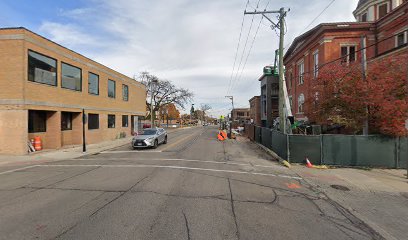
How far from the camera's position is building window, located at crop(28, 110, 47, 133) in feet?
59.5

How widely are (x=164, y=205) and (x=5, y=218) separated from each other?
133 inches

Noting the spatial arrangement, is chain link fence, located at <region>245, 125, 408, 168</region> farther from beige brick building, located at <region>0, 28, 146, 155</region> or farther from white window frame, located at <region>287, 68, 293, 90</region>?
white window frame, located at <region>287, 68, 293, 90</region>

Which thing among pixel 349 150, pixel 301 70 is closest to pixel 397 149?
pixel 349 150

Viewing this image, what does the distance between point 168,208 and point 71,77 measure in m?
19.5

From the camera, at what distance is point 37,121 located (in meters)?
18.9

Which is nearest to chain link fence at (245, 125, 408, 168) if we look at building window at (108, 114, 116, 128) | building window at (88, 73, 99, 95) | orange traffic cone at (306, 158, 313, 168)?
orange traffic cone at (306, 158, 313, 168)

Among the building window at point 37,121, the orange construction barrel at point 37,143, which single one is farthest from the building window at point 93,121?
the orange construction barrel at point 37,143

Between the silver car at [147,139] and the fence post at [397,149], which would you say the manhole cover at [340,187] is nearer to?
the fence post at [397,149]

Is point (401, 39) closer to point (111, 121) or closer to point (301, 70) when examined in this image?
point (301, 70)

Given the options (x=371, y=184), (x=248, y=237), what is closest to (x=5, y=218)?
(x=248, y=237)

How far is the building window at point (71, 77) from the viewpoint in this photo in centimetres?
2083

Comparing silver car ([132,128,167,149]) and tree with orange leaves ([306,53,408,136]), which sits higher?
tree with orange leaves ([306,53,408,136])

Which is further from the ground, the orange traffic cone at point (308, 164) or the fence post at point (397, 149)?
the fence post at point (397, 149)

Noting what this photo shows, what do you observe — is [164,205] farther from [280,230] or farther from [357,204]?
[357,204]
